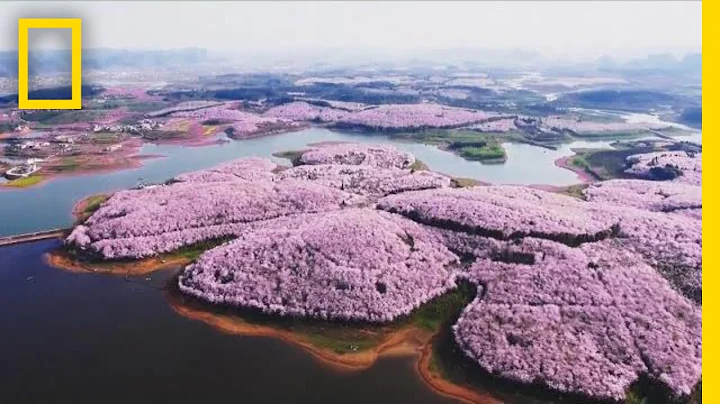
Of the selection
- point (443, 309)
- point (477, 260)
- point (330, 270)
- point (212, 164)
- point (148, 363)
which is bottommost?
point (148, 363)

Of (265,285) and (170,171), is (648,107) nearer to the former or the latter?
(170,171)

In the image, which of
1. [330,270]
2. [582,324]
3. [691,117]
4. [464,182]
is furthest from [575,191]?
[691,117]

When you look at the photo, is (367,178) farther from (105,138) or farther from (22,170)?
(105,138)

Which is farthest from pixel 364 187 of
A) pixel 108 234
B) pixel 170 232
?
pixel 108 234

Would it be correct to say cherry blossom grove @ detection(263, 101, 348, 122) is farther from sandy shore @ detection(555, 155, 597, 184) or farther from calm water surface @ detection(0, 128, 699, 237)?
sandy shore @ detection(555, 155, 597, 184)

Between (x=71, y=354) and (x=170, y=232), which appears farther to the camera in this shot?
(x=170, y=232)

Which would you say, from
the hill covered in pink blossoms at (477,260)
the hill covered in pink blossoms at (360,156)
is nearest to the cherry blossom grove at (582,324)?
the hill covered in pink blossoms at (477,260)

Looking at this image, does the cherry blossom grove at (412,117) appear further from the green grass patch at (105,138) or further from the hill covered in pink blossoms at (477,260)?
the hill covered in pink blossoms at (477,260)
